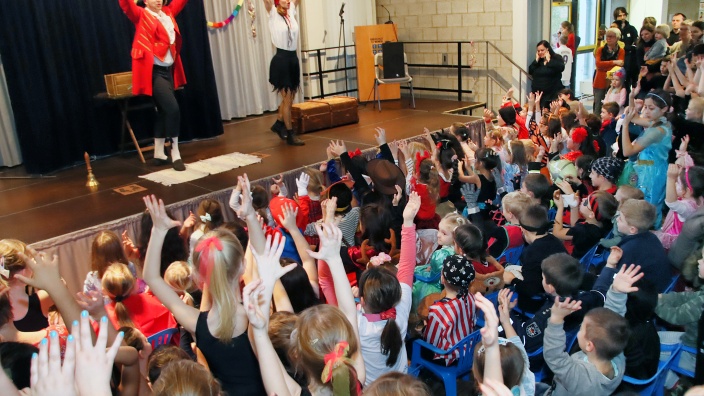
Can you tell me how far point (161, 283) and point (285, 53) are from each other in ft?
14.9

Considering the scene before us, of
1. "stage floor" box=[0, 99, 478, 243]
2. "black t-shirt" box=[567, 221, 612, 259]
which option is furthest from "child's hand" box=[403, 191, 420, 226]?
"stage floor" box=[0, 99, 478, 243]

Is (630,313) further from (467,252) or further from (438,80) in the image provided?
(438,80)

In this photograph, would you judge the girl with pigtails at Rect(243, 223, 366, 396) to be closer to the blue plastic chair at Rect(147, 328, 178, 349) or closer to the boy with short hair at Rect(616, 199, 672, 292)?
the blue plastic chair at Rect(147, 328, 178, 349)

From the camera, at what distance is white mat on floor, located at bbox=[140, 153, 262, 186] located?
5137 mm

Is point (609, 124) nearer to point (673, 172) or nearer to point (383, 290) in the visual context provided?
point (673, 172)

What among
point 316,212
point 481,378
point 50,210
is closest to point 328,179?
point 316,212

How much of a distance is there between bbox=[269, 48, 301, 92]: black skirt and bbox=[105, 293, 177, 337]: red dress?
401 centimetres

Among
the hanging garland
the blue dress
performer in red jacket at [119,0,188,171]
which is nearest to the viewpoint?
the blue dress

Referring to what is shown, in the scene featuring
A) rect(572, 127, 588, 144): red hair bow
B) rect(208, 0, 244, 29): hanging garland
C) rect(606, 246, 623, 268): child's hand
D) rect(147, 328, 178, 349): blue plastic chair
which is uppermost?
rect(208, 0, 244, 29): hanging garland

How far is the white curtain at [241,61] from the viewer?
809cm

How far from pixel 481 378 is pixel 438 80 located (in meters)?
8.52

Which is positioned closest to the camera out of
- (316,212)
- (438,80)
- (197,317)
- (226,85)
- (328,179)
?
(197,317)

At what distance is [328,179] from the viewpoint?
5102mm

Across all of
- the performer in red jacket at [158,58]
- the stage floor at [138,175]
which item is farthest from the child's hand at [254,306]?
the performer in red jacket at [158,58]
